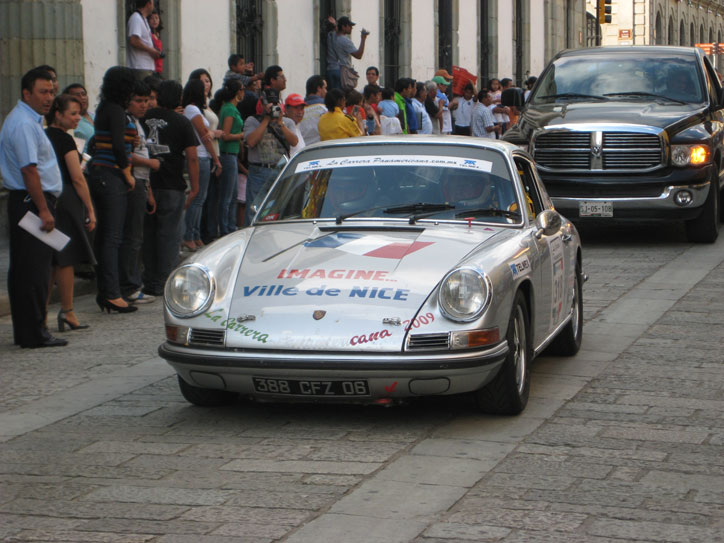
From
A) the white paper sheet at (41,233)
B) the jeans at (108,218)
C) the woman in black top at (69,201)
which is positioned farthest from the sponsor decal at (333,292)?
the jeans at (108,218)

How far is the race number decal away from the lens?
298 inches

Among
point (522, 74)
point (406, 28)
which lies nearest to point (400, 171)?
point (406, 28)

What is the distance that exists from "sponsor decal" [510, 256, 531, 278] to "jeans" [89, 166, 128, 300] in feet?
14.1

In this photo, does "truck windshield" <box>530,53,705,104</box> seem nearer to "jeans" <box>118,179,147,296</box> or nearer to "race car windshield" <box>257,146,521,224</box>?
"jeans" <box>118,179,147,296</box>

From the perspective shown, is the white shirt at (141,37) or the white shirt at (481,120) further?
the white shirt at (481,120)

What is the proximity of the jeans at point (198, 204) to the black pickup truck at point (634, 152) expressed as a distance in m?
3.58

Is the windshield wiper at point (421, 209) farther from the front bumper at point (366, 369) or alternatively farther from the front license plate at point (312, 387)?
the front license plate at point (312, 387)

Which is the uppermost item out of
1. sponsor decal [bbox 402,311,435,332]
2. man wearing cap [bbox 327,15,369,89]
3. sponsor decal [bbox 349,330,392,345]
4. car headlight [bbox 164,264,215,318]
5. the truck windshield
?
man wearing cap [bbox 327,15,369,89]

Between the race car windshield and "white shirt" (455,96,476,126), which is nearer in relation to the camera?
the race car windshield

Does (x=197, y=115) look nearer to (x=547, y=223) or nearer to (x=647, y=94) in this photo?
(x=647, y=94)

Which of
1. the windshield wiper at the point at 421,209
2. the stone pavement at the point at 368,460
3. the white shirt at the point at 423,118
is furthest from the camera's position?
the white shirt at the point at 423,118

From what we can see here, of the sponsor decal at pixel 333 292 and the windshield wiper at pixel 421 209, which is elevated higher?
the windshield wiper at pixel 421 209

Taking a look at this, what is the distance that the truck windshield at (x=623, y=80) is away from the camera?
15.0 m

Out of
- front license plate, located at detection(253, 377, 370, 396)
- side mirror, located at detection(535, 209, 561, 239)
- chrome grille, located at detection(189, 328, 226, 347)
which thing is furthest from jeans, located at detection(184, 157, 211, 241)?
front license plate, located at detection(253, 377, 370, 396)
